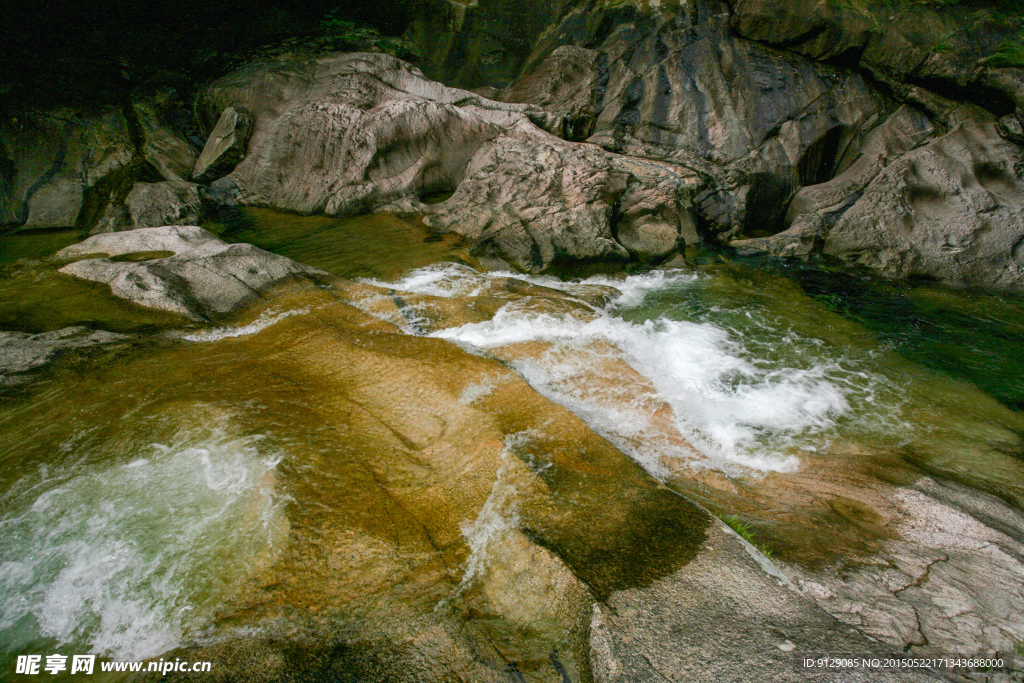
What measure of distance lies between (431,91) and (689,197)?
22.1ft

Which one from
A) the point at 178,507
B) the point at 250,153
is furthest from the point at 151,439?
the point at 250,153

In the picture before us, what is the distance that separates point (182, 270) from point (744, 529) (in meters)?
5.97

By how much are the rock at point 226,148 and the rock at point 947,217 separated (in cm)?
1272

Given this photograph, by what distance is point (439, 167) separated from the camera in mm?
10430

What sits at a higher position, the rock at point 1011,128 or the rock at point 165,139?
the rock at point 1011,128

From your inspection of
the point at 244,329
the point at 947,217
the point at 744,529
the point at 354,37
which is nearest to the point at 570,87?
the point at 354,37

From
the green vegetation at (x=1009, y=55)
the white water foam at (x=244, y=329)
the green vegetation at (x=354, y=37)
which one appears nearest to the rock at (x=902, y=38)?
the green vegetation at (x=1009, y=55)

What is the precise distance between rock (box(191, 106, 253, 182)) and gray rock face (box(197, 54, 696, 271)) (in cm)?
34

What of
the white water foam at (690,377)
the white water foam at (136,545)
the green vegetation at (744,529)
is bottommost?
the white water foam at (136,545)

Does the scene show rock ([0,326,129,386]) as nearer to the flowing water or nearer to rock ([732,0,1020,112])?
the flowing water

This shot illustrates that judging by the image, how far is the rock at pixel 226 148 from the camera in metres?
10.6

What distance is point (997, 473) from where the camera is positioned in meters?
3.96

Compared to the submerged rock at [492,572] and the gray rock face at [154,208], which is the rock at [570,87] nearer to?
the gray rock face at [154,208]

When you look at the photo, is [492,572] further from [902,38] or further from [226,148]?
[902,38]
